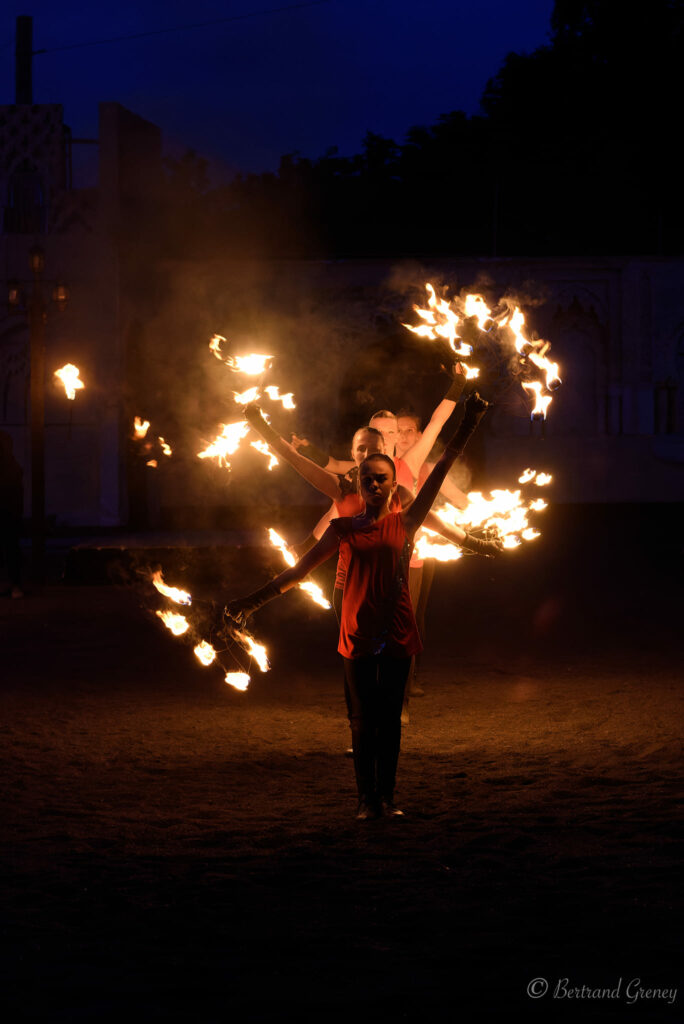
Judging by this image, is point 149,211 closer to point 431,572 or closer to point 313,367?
point 313,367

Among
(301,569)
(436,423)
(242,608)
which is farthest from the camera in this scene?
(436,423)

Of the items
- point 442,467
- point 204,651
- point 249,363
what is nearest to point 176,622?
point 204,651

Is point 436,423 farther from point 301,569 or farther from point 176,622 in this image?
point 176,622

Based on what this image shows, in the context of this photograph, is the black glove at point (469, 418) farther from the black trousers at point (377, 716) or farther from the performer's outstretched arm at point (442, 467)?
the black trousers at point (377, 716)

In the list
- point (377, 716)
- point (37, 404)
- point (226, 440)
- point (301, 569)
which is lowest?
point (377, 716)

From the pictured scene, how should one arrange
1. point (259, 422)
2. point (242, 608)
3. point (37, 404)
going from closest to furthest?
1. point (242, 608)
2. point (259, 422)
3. point (37, 404)

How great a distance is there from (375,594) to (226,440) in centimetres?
207

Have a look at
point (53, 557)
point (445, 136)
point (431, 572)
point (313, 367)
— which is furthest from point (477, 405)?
point (445, 136)

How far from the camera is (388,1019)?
3645 millimetres

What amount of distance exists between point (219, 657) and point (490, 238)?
1894cm

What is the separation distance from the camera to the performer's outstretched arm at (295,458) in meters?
6.62

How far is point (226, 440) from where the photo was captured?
7.61 meters

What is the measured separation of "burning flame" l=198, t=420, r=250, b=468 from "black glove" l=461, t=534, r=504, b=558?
1.51 metres

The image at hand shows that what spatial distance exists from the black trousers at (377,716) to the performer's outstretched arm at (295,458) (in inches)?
42.5
